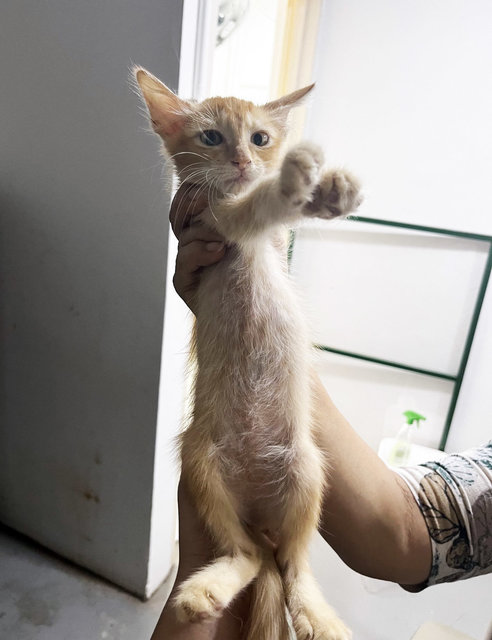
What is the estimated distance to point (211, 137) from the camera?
927 millimetres

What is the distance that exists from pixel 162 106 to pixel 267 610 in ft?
3.16

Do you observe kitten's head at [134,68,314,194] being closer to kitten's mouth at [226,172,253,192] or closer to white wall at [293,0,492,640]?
kitten's mouth at [226,172,253,192]

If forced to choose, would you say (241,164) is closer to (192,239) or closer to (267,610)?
(192,239)

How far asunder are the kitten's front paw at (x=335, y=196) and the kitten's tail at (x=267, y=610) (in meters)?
0.63

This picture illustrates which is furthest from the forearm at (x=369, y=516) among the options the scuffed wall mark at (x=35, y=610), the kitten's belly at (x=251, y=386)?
the scuffed wall mark at (x=35, y=610)

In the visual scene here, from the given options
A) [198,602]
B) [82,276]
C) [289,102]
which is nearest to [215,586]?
[198,602]

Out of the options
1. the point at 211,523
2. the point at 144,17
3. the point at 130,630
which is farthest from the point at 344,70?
the point at 130,630

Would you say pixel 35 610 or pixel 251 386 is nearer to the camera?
pixel 251 386

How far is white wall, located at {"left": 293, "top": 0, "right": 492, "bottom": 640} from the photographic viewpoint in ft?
4.88

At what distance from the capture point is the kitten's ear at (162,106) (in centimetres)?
93

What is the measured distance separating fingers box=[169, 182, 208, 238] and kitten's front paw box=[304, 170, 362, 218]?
0.97 feet

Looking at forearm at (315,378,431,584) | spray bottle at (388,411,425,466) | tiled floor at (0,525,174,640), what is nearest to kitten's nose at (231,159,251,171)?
forearm at (315,378,431,584)

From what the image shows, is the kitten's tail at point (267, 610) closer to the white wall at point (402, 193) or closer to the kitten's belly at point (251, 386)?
the kitten's belly at point (251, 386)

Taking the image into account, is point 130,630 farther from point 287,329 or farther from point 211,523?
point 287,329
